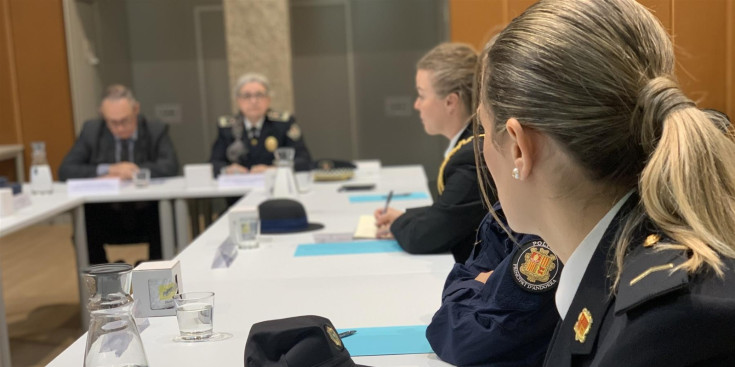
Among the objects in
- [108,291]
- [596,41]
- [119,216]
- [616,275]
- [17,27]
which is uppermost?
[17,27]

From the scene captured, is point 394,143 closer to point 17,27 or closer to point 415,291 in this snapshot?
point 17,27

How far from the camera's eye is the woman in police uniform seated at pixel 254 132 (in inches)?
223

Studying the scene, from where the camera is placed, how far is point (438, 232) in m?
2.65

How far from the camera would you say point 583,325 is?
3.52 feet

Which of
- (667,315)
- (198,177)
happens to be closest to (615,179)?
(667,315)

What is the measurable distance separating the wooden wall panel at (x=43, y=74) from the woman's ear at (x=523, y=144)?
287 inches

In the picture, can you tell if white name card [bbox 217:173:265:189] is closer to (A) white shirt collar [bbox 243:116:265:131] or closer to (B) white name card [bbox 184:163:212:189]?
(B) white name card [bbox 184:163:212:189]

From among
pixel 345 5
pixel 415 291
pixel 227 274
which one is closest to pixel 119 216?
pixel 227 274

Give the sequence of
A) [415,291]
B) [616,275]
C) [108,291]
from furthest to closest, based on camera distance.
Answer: [415,291], [108,291], [616,275]

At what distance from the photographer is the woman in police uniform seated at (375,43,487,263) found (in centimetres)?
263

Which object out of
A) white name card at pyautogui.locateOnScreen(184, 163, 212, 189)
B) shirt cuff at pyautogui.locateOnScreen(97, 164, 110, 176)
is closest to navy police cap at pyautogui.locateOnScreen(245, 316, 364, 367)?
white name card at pyautogui.locateOnScreen(184, 163, 212, 189)

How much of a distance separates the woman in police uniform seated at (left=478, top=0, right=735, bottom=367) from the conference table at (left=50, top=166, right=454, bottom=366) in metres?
0.62

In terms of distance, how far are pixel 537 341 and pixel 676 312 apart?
2.19 feet

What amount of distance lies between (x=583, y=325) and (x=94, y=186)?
416 cm
